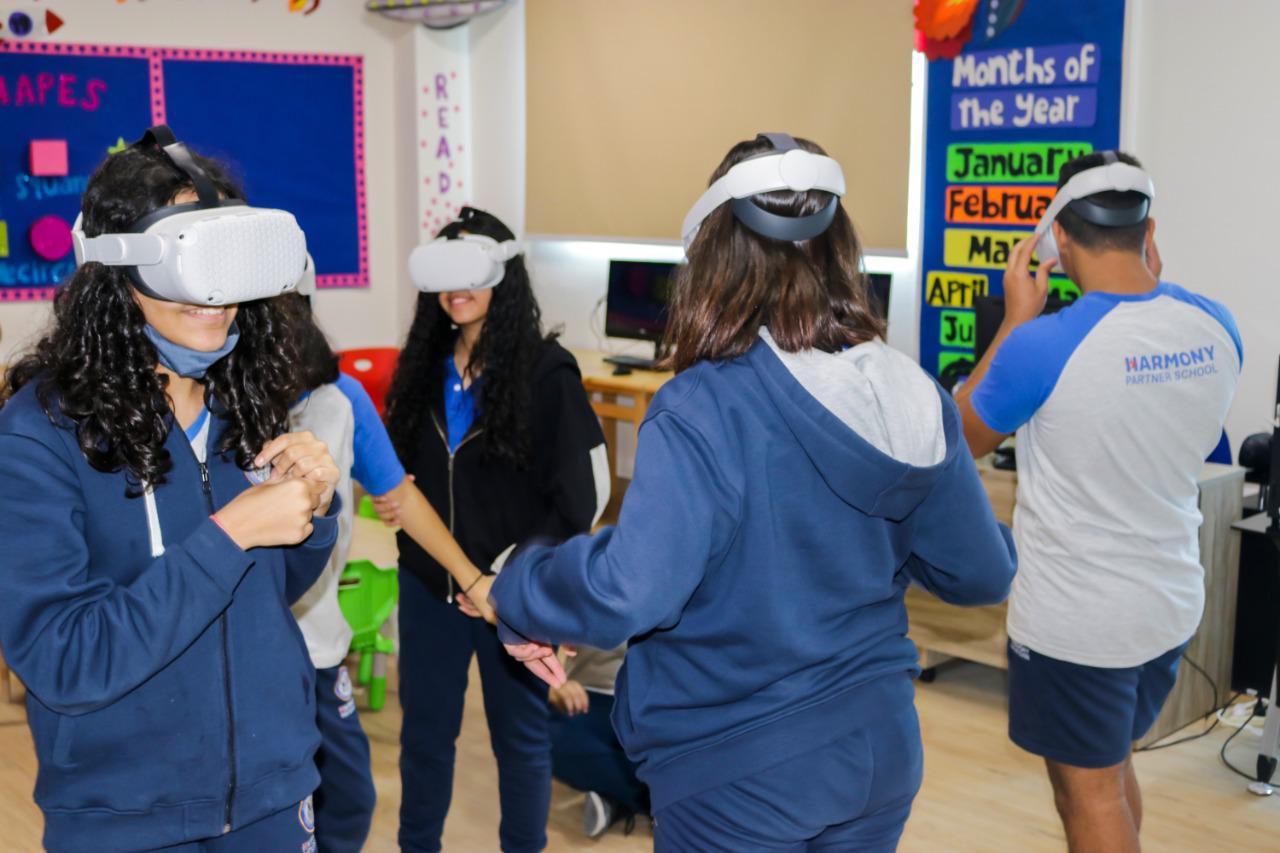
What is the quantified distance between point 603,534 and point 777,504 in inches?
8.1

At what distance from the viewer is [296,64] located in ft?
21.1

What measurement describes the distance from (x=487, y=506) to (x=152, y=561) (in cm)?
125

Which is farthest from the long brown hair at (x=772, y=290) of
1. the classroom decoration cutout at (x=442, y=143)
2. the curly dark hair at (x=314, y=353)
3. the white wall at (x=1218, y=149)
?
the classroom decoration cutout at (x=442, y=143)

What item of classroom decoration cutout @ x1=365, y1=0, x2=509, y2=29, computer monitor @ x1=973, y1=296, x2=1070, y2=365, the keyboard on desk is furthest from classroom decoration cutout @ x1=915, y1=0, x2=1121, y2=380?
classroom decoration cutout @ x1=365, y1=0, x2=509, y2=29

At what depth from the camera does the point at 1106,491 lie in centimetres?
227

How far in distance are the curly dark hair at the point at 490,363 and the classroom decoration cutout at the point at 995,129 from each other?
2.33m

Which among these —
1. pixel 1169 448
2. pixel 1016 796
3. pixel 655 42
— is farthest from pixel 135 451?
pixel 655 42

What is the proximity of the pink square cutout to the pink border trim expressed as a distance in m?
0.40

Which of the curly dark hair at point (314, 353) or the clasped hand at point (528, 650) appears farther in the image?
the curly dark hair at point (314, 353)

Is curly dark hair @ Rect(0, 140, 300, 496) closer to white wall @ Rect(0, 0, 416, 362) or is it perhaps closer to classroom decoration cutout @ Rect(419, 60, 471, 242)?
white wall @ Rect(0, 0, 416, 362)

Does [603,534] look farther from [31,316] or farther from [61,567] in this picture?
[31,316]

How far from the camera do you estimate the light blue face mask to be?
1548 millimetres

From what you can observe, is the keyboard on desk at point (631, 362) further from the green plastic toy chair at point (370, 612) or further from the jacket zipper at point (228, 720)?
the jacket zipper at point (228, 720)

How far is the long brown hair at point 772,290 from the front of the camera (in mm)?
1567
